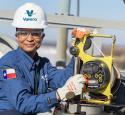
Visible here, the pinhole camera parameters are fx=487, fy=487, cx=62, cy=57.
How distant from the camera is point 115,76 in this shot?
390 centimetres

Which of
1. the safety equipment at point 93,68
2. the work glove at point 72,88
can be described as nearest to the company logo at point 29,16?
the safety equipment at point 93,68

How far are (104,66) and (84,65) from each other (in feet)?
0.46

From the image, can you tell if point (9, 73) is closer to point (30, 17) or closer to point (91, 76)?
point (30, 17)

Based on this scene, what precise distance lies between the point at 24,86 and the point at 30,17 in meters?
0.49

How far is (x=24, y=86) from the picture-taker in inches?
116

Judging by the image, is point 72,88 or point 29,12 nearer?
point 72,88

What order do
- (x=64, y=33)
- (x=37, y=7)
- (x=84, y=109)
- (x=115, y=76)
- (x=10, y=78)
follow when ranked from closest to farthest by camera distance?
(x=10, y=78) < (x=37, y=7) < (x=84, y=109) < (x=115, y=76) < (x=64, y=33)

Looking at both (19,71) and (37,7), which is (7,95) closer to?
(19,71)

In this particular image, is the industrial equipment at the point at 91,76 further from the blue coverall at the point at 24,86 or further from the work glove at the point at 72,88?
the work glove at the point at 72,88

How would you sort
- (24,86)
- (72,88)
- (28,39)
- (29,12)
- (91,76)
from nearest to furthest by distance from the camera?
(72,88), (24,86), (28,39), (29,12), (91,76)

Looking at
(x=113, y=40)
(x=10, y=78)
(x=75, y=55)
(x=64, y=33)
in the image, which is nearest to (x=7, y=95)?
(x=10, y=78)

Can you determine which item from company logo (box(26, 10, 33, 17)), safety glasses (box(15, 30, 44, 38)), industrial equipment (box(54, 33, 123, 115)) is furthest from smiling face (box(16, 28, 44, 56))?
industrial equipment (box(54, 33, 123, 115))

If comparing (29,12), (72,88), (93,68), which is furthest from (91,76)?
(29,12)

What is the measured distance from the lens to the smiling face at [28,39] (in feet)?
10.1
